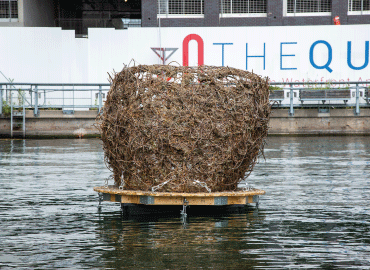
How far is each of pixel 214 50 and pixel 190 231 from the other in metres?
30.0

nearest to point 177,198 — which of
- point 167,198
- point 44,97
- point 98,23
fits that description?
point 167,198

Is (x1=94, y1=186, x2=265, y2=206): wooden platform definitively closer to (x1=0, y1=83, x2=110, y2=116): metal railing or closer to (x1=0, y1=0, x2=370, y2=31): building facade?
(x1=0, y1=83, x2=110, y2=116): metal railing

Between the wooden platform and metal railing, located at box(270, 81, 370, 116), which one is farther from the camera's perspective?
metal railing, located at box(270, 81, 370, 116)

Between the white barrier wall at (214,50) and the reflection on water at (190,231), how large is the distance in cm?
2377

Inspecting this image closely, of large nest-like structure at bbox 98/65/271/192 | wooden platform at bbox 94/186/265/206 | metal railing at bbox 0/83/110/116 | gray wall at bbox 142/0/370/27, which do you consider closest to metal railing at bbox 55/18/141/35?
gray wall at bbox 142/0/370/27

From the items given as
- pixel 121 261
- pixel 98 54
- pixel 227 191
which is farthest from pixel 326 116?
pixel 121 261

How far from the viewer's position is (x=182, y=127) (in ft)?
28.7

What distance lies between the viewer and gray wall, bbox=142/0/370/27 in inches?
1502

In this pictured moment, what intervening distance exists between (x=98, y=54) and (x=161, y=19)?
421 centimetres

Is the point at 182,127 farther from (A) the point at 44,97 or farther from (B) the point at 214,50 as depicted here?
(B) the point at 214,50

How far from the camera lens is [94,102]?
118 feet

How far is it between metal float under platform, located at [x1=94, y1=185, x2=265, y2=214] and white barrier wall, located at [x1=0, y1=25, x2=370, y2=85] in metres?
27.8

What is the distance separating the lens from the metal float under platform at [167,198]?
854 centimetres

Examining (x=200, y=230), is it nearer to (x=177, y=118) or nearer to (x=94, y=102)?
(x=177, y=118)
